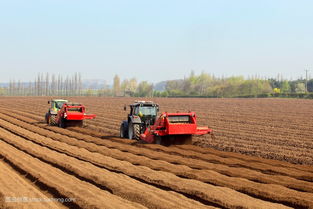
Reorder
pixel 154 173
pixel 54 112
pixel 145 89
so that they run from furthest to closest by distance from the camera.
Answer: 1. pixel 145 89
2. pixel 54 112
3. pixel 154 173

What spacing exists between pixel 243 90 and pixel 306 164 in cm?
11299

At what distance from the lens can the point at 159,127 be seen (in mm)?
15656

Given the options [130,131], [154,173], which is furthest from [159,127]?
[154,173]

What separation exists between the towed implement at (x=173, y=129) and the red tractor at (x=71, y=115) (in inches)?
303

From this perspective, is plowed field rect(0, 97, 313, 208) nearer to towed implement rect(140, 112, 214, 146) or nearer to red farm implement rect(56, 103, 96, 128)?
towed implement rect(140, 112, 214, 146)

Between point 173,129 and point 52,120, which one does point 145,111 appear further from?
point 52,120

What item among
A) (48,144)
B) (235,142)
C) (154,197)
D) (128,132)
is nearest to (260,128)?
(235,142)

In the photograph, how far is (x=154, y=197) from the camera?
27.6 ft

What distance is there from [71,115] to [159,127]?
9.14 m

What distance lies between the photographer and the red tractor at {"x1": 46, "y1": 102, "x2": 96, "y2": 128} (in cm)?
2348

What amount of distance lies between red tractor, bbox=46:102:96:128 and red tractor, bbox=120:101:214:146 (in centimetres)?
520

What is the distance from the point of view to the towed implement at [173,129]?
15.5 m

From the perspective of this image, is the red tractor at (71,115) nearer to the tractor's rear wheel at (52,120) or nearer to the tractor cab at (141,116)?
the tractor's rear wheel at (52,120)

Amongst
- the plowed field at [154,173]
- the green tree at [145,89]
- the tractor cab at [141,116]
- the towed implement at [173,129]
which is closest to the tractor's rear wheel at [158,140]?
the towed implement at [173,129]
